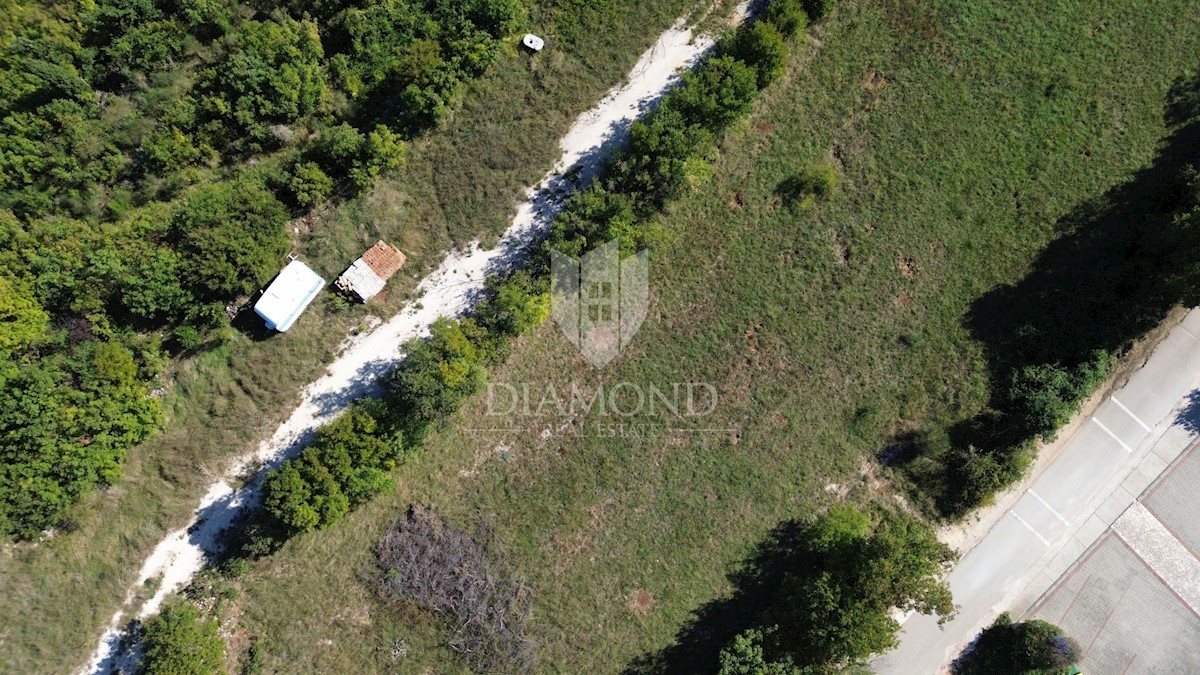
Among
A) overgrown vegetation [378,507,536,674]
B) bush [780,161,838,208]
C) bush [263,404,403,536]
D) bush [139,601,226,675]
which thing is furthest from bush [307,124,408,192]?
bush [139,601,226,675]

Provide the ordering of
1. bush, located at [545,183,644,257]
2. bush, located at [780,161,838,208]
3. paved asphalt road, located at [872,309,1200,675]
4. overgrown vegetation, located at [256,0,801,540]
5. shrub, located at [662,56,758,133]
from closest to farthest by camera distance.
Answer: overgrown vegetation, located at [256,0,801,540]
shrub, located at [662,56,758,133]
bush, located at [545,183,644,257]
paved asphalt road, located at [872,309,1200,675]
bush, located at [780,161,838,208]

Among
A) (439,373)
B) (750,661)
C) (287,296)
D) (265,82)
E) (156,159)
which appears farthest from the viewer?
(156,159)

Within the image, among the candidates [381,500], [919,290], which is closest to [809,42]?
[919,290]

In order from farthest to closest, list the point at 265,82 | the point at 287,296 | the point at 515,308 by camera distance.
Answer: the point at 265,82 < the point at 287,296 < the point at 515,308

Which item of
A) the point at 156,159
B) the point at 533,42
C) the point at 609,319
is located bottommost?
the point at 609,319

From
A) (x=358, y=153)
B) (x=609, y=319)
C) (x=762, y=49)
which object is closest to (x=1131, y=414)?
(x=762, y=49)

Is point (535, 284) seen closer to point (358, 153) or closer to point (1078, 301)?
point (358, 153)

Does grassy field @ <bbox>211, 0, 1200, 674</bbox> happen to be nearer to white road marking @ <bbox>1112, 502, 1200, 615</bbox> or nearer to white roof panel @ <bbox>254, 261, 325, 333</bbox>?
white road marking @ <bbox>1112, 502, 1200, 615</bbox>
